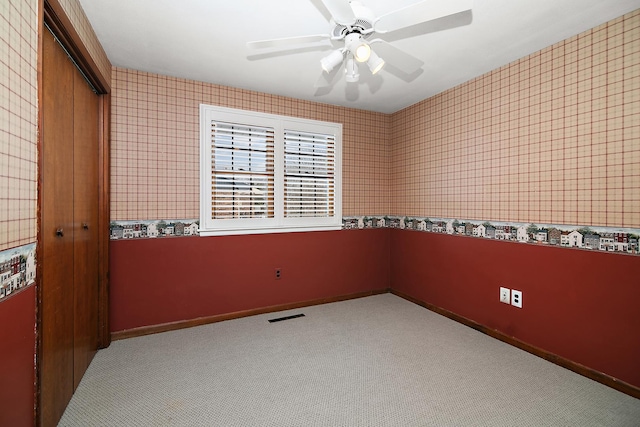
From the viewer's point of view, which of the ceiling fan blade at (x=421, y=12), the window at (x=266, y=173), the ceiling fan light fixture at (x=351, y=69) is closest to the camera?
the ceiling fan blade at (x=421, y=12)

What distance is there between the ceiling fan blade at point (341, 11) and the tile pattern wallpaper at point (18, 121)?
1312mm

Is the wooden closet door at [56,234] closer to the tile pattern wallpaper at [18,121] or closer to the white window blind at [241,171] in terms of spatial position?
the tile pattern wallpaper at [18,121]

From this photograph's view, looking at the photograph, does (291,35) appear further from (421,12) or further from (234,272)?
(234,272)

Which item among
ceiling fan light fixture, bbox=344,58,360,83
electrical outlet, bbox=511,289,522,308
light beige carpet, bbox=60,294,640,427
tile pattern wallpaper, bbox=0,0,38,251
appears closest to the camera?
tile pattern wallpaper, bbox=0,0,38,251

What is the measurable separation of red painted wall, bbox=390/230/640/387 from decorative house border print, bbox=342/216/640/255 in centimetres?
6

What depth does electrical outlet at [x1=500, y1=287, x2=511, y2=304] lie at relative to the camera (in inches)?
110

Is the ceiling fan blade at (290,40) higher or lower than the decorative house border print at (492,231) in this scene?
higher

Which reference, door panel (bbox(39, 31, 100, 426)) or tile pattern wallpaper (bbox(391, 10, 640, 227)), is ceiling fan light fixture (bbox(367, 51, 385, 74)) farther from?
door panel (bbox(39, 31, 100, 426))

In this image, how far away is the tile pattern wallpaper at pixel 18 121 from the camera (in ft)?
3.81

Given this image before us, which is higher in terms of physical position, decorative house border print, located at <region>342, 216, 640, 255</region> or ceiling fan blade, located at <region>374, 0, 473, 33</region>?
ceiling fan blade, located at <region>374, 0, 473, 33</region>

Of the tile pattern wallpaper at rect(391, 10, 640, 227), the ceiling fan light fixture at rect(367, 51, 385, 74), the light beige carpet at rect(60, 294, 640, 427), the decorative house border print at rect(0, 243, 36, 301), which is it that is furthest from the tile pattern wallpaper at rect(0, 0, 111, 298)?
the tile pattern wallpaper at rect(391, 10, 640, 227)

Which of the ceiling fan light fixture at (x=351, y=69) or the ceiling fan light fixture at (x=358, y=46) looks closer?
the ceiling fan light fixture at (x=358, y=46)

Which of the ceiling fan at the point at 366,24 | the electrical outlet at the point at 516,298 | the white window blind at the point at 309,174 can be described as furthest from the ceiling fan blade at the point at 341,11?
the electrical outlet at the point at 516,298

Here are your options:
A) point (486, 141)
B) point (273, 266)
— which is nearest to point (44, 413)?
point (273, 266)
